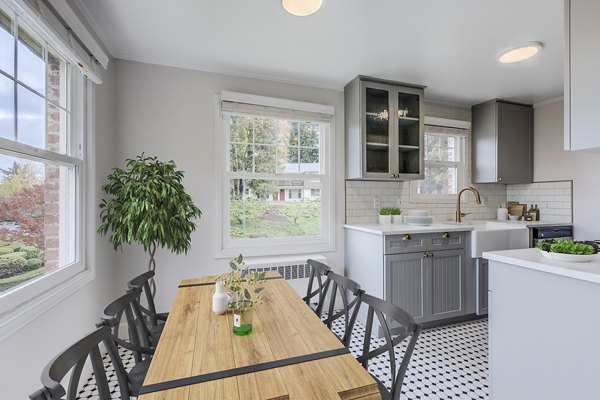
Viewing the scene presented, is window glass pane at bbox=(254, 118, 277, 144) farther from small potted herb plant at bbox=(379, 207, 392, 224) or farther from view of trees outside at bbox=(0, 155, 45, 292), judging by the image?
view of trees outside at bbox=(0, 155, 45, 292)

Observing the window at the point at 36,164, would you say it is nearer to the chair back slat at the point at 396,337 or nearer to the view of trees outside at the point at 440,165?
the chair back slat at the point at 396,337

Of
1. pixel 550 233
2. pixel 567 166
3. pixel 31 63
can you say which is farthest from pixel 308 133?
pixel 567 166

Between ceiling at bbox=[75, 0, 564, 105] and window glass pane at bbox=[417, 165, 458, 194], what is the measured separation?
1.14 meters

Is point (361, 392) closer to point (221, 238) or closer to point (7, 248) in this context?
point (7, 248)

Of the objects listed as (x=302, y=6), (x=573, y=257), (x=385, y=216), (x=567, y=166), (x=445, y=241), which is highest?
(x=302, y=6)

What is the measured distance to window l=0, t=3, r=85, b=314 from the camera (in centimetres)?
137

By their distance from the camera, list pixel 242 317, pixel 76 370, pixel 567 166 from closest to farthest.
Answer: pixel 76 370 → pixel 242 317 → pixel 567 166

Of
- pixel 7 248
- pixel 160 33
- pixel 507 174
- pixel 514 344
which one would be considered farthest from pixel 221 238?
pixel 507 174

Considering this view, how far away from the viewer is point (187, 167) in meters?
2.79

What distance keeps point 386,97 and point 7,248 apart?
10.8 ft

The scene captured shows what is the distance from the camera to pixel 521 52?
2.49m

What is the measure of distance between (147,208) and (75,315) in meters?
0.83

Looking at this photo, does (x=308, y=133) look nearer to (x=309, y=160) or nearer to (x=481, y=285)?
(x=309, y=160)

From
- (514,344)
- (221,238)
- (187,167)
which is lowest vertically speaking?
(514,344)
